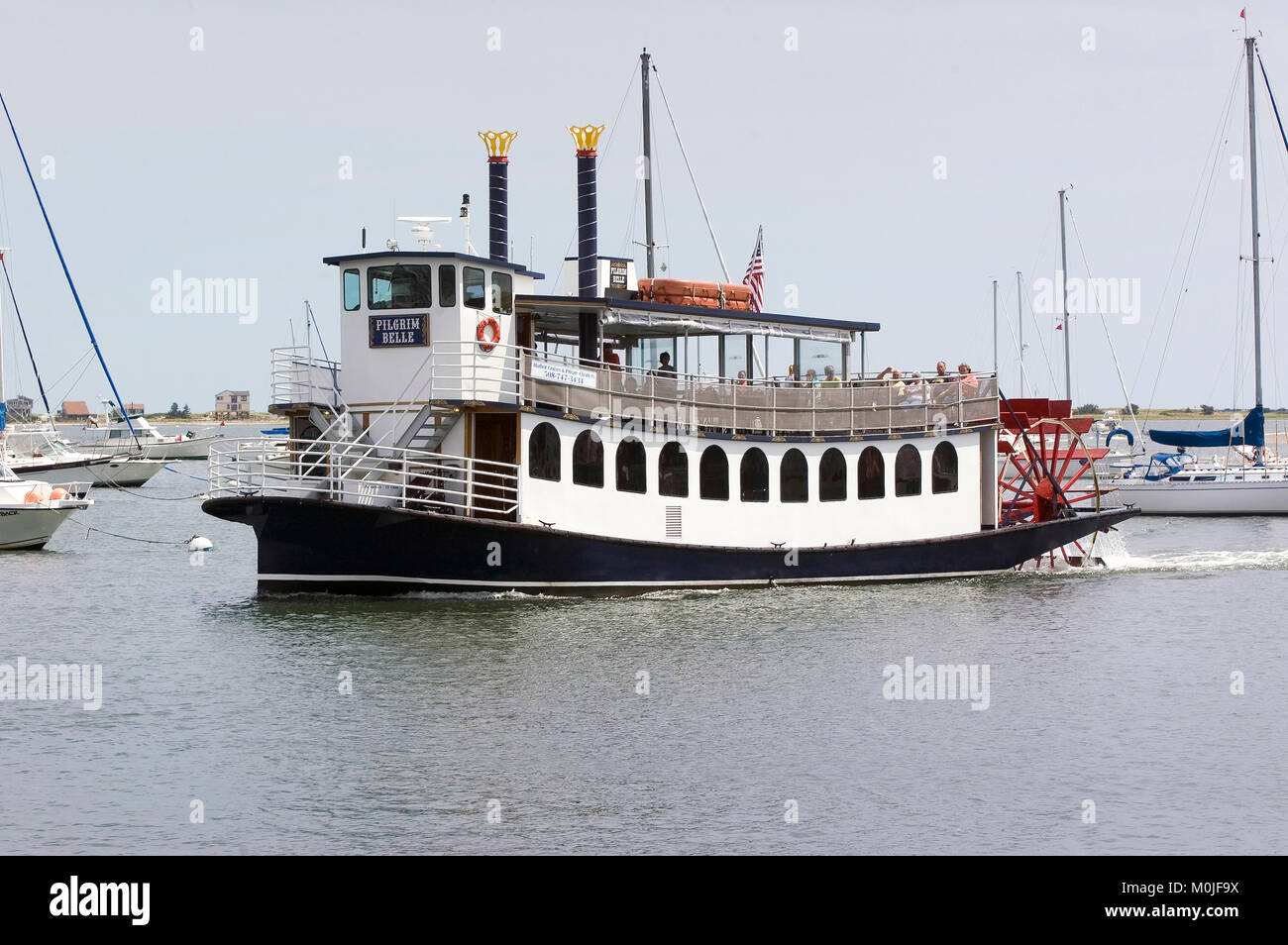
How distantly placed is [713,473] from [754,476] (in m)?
0.93

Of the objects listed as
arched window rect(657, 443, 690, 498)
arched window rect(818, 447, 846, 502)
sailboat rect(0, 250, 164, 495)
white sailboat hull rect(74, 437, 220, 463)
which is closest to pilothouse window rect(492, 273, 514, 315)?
arched window rect(657, 443, 690, 498)

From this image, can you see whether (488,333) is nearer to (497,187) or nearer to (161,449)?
(497,187)

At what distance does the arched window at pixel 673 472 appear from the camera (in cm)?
2848

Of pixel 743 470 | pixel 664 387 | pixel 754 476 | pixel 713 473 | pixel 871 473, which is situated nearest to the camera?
pixel 713 473

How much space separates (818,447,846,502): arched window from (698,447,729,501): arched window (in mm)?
2127

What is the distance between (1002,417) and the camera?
3506 centimetres

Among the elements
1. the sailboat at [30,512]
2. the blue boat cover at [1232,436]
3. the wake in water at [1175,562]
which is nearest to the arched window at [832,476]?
the wake in water at [1175,562]

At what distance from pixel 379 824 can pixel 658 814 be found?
8.30ft

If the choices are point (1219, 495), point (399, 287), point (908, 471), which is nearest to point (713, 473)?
point (908, 471)

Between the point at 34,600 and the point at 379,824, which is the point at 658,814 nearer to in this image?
the point at 379,824

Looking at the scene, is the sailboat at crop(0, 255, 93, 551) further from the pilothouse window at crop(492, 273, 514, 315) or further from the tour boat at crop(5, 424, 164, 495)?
the pilothouse window at crop(492, 273, 514, 315)

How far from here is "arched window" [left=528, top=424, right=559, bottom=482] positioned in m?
26.8

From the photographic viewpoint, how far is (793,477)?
1182 inches
